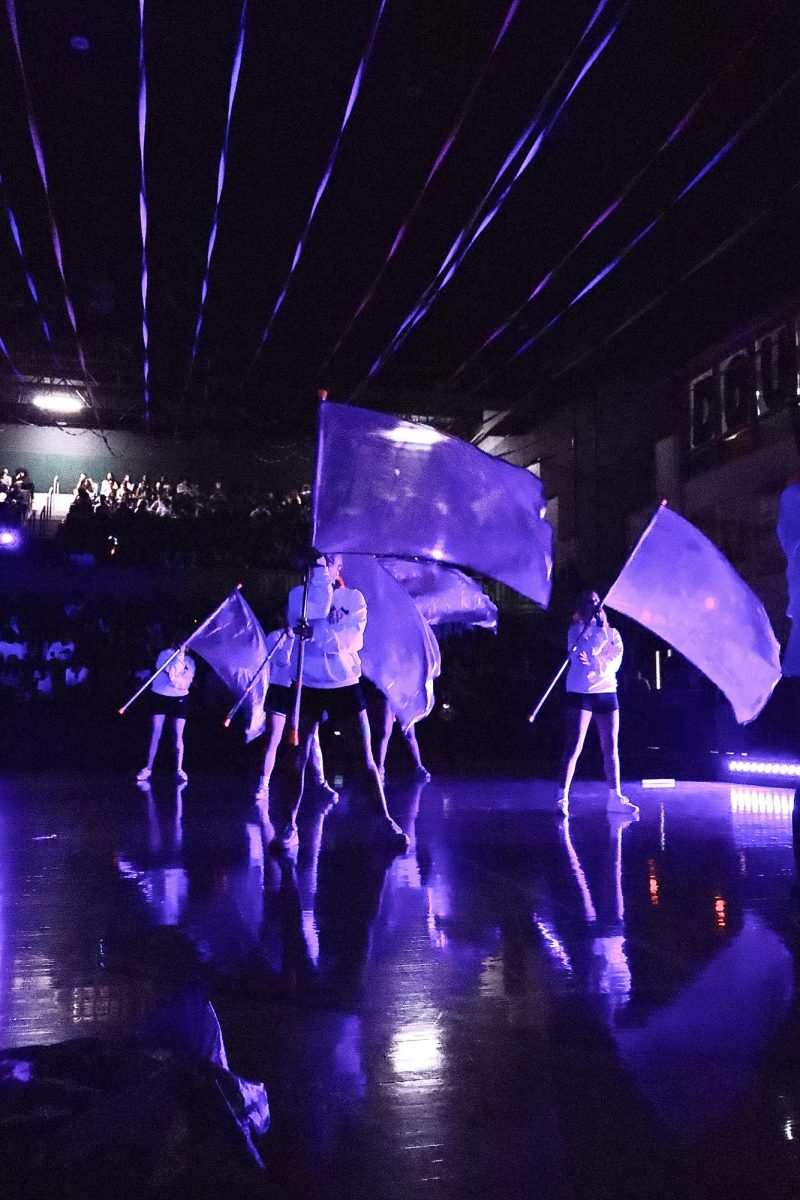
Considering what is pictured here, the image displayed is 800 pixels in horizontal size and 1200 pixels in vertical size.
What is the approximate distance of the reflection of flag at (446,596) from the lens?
10.8m

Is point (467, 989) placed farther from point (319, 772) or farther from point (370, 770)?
point (319, 772)

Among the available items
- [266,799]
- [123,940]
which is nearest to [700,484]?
[266,799]

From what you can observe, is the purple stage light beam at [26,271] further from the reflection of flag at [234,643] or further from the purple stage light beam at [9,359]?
the reflection of flag at [234,643]

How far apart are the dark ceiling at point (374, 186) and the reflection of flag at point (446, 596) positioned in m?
4.85

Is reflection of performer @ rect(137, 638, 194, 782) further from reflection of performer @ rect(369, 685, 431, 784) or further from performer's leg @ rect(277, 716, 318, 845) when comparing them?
performer's leg @ rect(277, 716, 318, 845)

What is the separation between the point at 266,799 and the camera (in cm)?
948

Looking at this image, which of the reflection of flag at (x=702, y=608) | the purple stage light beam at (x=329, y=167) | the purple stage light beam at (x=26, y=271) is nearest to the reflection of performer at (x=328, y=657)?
the reflection of flag at (x=702, y=608)

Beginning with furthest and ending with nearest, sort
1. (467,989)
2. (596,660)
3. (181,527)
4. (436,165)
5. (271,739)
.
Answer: (181,527), (436,165), (271,739), (596,660), (467,989)

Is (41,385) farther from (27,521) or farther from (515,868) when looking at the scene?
(515,868)

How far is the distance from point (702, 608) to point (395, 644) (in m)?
3.25

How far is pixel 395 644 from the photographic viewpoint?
9.46 meters

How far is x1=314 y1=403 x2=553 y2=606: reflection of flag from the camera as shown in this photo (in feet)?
21.9

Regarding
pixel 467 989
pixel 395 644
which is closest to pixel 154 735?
pixel 395 644

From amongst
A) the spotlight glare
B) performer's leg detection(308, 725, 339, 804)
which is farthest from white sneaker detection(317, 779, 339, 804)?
the spotlight glare
